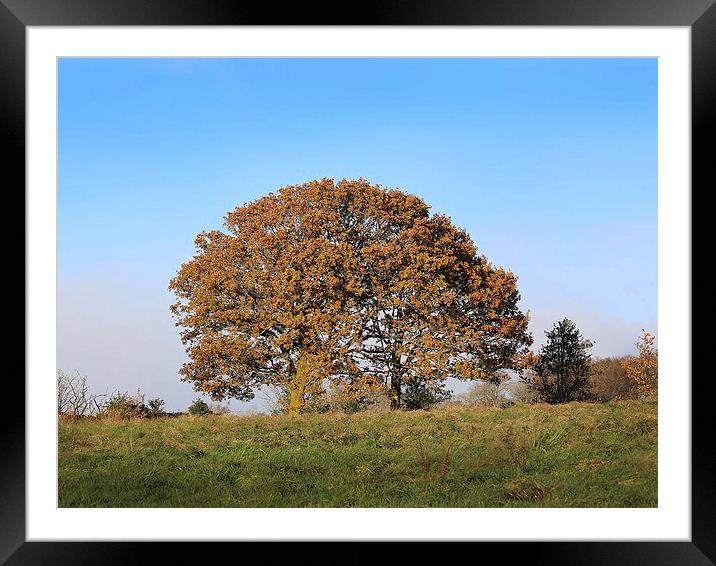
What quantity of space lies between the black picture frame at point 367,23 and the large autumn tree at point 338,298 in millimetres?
3467

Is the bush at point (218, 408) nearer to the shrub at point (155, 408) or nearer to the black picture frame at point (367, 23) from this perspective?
the shrub at point (155, 408)

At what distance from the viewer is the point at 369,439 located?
517cm

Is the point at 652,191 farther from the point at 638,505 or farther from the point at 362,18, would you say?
the point at 362,18

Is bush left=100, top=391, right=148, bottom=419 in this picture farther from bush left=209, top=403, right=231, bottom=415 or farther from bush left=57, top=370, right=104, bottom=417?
bush left=209, top=403, right=231, bottom=415

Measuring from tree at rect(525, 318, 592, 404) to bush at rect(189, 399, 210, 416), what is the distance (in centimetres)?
315

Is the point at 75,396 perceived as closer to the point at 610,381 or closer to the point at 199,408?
the point at 199,408

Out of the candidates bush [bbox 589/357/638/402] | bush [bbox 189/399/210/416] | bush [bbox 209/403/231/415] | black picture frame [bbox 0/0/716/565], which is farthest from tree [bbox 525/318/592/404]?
black picture frame [bbox 0/0/716/565]

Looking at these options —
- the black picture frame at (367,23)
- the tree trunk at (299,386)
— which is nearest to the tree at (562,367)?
the tree trunk at (299,386)

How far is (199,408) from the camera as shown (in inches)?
245

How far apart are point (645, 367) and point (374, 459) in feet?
10.3

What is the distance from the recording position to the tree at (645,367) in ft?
20.5

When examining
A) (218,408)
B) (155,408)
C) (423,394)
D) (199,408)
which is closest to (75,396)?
(155,408)

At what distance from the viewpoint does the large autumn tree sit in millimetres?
6262
